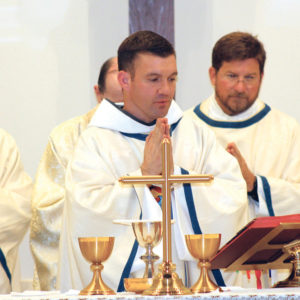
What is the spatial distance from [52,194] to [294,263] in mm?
2843

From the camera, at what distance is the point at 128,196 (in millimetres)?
3934

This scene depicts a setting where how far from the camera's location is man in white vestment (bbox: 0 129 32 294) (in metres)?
4.77

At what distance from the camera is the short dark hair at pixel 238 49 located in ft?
16.8

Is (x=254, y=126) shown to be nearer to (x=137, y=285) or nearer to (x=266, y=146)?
(x=266, y=146)

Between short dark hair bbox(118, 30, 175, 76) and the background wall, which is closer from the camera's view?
short dark hair bbox(118, 30, 175, 76)

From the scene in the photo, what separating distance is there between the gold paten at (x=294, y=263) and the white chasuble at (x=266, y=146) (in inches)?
72.5

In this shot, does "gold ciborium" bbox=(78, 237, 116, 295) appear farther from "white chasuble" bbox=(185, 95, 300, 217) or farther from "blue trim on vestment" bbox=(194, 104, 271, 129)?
"blue trim on vestment" bbox=(194, 104, 271, 129)

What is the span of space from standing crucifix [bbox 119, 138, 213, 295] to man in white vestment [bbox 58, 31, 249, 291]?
0.81 metres

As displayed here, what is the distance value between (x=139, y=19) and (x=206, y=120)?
5.57ft

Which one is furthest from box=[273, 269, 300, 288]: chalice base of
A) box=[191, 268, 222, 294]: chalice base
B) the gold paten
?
box=[191, 268, 222, 294]: chalice base

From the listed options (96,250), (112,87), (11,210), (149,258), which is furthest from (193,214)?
(112,87)

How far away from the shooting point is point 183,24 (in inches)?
297

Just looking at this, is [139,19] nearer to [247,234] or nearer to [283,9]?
[283,9]

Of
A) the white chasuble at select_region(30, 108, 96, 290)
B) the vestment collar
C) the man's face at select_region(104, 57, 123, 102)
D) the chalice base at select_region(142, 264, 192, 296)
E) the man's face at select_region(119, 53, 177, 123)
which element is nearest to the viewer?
the chalice base at select_region(142, 264, 192, 296)
